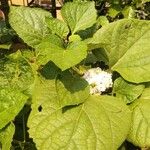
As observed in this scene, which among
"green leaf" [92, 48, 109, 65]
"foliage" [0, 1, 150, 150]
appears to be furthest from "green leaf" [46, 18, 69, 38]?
"green leaf" [92, 48, 109, 65]

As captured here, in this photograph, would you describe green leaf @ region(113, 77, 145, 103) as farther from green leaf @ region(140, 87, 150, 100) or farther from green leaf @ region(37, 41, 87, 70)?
green leaf @ region(37, 41, 87, 70)

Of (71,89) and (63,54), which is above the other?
(63,54)

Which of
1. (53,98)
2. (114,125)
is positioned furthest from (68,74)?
(114,125)

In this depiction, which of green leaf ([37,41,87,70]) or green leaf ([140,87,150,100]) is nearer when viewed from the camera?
green leaf ([37,41,87,70])

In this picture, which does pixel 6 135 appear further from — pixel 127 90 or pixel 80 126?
pixel 127 90

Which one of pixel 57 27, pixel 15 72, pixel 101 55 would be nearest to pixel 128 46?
pixel 101 55

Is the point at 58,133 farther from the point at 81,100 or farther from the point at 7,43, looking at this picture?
the point at 7,43

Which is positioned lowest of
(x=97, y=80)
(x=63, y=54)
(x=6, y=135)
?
(x=6, y=135)
